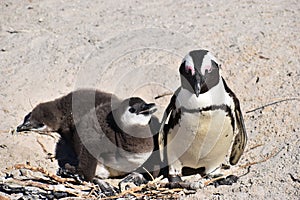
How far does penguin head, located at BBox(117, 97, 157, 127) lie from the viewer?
409cm

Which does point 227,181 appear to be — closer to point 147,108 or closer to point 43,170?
point 147,108

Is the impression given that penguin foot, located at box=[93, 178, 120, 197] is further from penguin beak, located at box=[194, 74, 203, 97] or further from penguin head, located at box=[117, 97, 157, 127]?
penguin beak, located at box=[194, 74, 203, 97]

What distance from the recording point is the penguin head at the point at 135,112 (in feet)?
13.4

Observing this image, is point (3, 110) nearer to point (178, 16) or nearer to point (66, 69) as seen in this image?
point (66, 69)

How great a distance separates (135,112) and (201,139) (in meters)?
0.55

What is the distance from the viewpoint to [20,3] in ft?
20.8

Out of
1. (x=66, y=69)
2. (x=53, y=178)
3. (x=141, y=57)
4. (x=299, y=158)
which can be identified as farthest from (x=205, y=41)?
(x=53, y=178)

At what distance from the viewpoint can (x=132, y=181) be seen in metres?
4.10

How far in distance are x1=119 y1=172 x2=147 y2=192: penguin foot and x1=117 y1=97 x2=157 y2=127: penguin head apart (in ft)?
1.24

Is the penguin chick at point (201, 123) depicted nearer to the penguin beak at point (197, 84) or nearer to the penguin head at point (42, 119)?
the penguin beak at point (197, 84)

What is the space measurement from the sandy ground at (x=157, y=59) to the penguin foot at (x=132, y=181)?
0.54 metres

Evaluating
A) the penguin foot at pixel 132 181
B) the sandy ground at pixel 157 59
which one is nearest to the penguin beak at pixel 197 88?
the sandy ground at pixel 157 59

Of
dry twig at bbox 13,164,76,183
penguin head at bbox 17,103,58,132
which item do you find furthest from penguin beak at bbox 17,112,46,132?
dry twig at bbox 13,164,76,183

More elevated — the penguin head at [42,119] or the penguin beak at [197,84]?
the penguin beak at [197,84]
